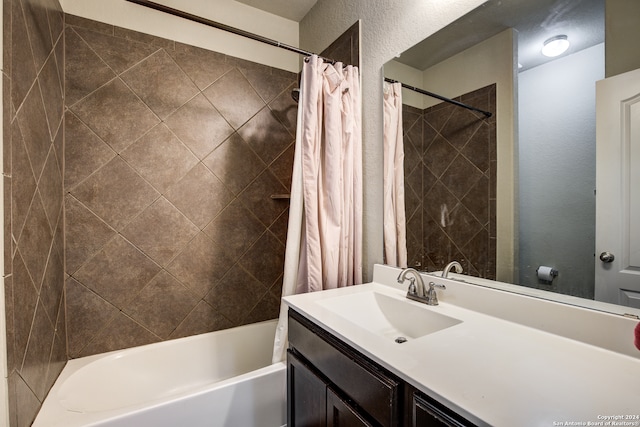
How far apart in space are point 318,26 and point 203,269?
72.1 inches

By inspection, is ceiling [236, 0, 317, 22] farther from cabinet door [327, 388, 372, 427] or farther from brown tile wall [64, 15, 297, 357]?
cabinet door [327, 388, 372, 427]

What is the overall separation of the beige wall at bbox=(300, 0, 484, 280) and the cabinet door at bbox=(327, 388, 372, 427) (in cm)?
74

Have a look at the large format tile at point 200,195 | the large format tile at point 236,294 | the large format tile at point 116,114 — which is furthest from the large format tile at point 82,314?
the large format tile at point 116,114

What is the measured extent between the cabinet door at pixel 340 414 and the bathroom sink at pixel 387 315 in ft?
0.79

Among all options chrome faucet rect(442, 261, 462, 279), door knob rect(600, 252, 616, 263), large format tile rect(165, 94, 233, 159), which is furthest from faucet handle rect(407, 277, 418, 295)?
large format tile rect(165, 94, 233, 159)

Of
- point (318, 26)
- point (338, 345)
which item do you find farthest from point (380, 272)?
point (318, 26)

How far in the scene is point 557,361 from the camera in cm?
64

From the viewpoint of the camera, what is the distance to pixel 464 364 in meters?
0.62

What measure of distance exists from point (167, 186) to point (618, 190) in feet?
6.53

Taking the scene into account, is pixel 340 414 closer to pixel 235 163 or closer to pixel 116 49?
pixel 235 163

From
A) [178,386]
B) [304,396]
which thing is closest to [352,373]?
[304,396]

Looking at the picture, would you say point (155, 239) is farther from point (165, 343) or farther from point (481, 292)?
point (481, 292)

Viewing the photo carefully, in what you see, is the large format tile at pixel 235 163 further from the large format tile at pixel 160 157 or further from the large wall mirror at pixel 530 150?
the large wall mirror at pixel 530 150

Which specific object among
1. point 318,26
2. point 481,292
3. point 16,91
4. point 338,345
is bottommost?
point 338,345
